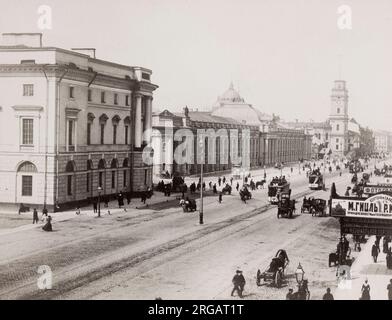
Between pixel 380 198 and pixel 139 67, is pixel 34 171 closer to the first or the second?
pixel 139 67

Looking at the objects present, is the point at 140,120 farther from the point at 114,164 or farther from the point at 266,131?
the point at 266,131

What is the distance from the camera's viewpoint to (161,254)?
32.5 meters

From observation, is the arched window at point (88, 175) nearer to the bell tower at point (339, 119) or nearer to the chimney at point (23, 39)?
the chimney at point (23, 39)

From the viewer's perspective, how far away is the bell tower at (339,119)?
504 feet

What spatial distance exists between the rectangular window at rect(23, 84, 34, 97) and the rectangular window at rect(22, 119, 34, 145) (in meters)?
1.99

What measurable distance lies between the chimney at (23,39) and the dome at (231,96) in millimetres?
95755

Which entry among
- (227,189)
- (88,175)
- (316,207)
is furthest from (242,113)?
(316,207)

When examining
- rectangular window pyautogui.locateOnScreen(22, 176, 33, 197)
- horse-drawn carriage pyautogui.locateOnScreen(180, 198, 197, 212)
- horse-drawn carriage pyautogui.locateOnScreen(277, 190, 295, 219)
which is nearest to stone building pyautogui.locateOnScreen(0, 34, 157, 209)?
rectangular window pyautogui.locateOnScreen(22, 176, 33, 197)

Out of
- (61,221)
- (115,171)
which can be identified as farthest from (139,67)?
(61,221)

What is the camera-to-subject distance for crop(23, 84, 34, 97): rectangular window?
47719 millimetres

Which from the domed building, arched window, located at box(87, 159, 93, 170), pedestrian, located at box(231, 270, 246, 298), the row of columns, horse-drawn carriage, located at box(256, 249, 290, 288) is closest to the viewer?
pedestrian, located at box(231, 270, 246, 298)

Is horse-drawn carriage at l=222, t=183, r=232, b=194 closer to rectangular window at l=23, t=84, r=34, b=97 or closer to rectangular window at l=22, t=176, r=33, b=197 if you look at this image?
rectangular window at l=22, t=176, r=33, b=197

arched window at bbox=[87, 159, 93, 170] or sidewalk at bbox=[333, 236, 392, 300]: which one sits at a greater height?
arched window at bbox=[87, 159, 93, 170]

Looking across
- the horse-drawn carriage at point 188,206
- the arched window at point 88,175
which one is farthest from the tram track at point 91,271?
the arched window at point 88,175
